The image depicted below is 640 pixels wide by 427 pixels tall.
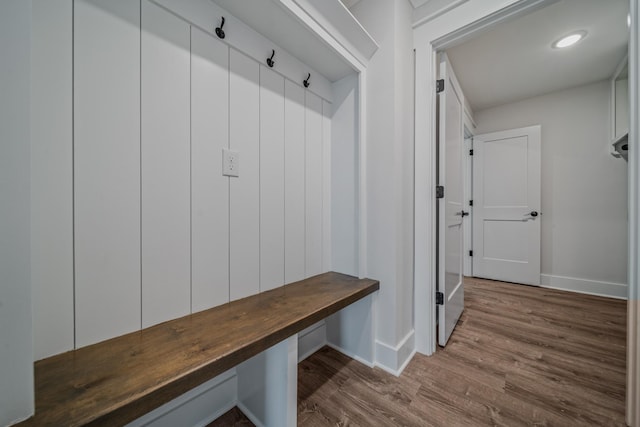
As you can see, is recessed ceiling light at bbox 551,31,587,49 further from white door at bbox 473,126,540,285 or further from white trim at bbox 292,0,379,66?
white trim at bbox 292,0,379,66

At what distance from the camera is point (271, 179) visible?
1.28 m

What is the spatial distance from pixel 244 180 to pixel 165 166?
337 millimetres

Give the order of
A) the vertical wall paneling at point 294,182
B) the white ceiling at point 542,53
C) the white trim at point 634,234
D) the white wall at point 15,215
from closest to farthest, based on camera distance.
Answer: the white wall at point 15,215 < the white trim at point 634,234 < the vertical wall paneling at point 294,182 < the white ceiling at point 542,53

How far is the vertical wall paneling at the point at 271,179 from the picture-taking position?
1.24 metres

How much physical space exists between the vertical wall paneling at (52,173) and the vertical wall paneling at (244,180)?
522 mm

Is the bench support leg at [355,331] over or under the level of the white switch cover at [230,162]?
under

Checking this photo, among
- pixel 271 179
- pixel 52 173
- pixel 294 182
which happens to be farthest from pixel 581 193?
pixel 52 173

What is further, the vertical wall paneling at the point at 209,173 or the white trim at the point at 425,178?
the white trim at the point at 425,178

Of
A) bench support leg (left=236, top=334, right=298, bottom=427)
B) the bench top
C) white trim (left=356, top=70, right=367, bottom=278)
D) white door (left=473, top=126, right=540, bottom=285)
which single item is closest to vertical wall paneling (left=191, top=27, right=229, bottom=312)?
the bench top

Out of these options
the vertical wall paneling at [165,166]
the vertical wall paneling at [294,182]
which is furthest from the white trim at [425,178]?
the vertical wall paneling at [165,166]

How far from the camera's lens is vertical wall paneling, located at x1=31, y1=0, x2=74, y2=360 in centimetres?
67

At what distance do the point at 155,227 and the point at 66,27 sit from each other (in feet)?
2.15

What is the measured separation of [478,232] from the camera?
3.32m

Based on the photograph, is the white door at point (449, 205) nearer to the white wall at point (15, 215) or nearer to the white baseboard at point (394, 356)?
the white baseboard at point (394, 356)
